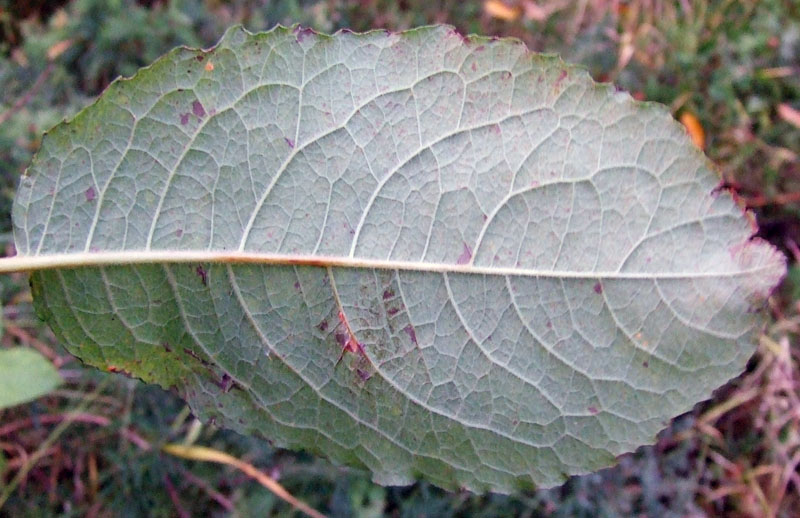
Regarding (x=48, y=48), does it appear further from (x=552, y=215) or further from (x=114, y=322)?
(x=552, y=215)

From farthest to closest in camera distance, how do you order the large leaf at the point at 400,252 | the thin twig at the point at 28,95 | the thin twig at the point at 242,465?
the thin twig at the point at 28,95 → the thin twig at the point at 242,465 → the large leaf at the point at 400,252

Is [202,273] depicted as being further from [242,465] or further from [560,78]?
[242,465]

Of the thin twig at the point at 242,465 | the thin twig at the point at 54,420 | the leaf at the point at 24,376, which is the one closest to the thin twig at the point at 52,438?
the thin twig at the point at 54,420

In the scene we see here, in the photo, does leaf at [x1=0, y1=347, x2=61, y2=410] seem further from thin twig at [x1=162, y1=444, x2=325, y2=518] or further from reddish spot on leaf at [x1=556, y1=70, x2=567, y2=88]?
reddish spot on leaf at [x1=556, y1=70, x2=567, y2=88]

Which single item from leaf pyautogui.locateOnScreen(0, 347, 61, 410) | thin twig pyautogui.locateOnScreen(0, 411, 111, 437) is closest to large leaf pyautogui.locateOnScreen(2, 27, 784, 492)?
leaf pyautogui.locateOnScreen(0, 347, 61, 410)

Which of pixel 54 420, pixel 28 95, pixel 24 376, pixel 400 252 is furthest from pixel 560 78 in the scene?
pixel 28 95

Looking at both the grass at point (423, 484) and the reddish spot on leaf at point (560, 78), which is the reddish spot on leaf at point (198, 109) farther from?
the grass at point (423, 484)
